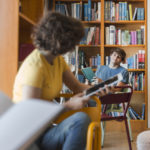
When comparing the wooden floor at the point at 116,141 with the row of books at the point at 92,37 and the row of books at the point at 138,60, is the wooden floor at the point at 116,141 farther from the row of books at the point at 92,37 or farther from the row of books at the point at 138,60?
the row of books at the point at 92,37

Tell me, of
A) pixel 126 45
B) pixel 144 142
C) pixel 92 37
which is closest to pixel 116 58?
pixel 126 45

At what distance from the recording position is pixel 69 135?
3.52 feet

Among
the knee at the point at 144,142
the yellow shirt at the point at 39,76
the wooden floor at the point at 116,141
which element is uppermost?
the yellow shirt at the point at 39,76

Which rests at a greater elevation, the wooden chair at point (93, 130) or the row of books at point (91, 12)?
the row of books at point (91, 12)

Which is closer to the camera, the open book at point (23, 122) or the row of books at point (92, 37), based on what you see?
the open book at point (23, 122)

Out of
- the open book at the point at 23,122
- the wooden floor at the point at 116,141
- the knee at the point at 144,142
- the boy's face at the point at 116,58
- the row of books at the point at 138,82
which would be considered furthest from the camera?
the row of books at the point at 138,82

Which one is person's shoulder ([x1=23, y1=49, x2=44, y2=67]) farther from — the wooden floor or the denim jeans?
the wooden floor

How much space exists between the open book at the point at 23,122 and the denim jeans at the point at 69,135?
776 millimetres

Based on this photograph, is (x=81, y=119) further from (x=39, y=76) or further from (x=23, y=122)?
(x=23, y=122)

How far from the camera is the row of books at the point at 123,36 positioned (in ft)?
11.9

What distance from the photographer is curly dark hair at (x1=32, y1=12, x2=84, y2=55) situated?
3.72 ft

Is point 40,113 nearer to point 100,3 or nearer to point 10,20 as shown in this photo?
point 10,20

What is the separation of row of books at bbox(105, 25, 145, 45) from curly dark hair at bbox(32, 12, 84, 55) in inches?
99.4

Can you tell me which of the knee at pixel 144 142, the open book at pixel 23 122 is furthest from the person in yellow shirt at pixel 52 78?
the open book at pixel 23 122
